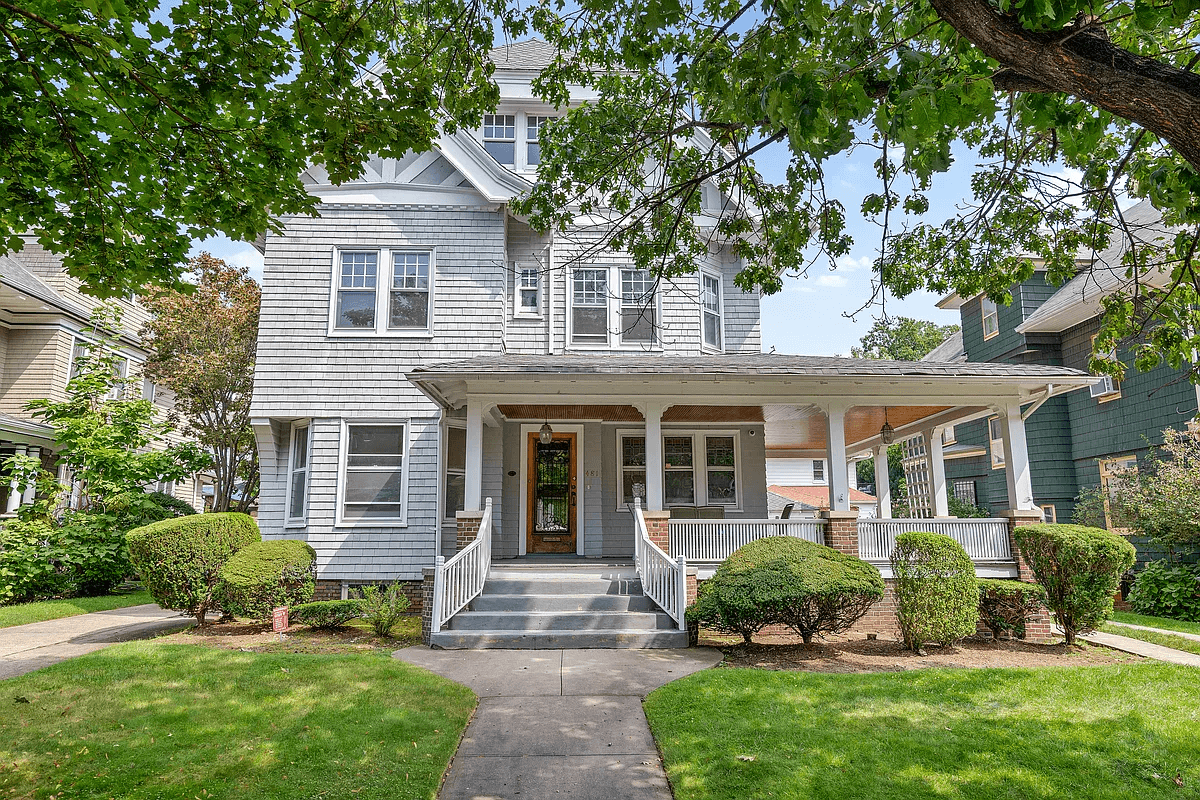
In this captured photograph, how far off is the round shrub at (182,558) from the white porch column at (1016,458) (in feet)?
39.4

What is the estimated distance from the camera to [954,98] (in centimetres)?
297

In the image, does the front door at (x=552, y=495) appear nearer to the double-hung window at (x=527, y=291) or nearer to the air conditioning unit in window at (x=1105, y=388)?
the double-hung window at (x=527, y=291)

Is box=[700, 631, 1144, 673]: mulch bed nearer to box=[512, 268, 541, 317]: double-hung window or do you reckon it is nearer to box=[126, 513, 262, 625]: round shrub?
box=[126, 513, 262, 625]: round shrub

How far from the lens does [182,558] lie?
9.55m

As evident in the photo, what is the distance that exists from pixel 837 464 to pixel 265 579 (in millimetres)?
8664

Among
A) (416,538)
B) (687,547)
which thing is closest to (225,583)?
(416,538)

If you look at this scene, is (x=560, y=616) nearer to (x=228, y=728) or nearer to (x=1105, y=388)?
(x=228, y=728)

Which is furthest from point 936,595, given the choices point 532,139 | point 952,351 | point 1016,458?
point 952,351

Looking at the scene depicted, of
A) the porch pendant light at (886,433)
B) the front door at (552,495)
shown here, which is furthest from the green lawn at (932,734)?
the porch pendant light at (886,433)

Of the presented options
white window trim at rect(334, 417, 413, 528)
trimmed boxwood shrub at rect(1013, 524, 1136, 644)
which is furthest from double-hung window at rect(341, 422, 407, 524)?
trimmed boxwood shrub at rect(1013, 524, 1136, 644)

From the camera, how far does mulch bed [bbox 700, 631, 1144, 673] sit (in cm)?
779

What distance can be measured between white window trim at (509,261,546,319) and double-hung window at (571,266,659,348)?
2.04ft

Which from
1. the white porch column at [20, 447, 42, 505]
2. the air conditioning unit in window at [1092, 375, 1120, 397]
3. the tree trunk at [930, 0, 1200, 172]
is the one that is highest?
the air conditioning unit in window at [1092, 375, 1120, 397]

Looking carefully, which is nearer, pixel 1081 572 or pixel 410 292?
pixel 1081 572
